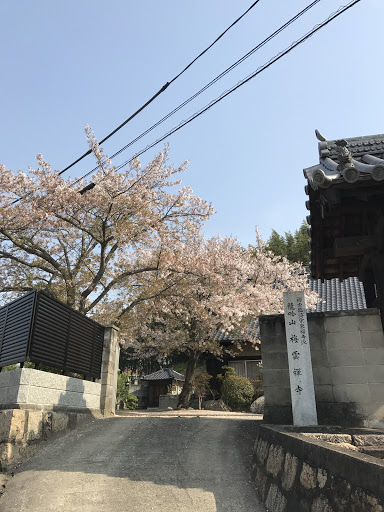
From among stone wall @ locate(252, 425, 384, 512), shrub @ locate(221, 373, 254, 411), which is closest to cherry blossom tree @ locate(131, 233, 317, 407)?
shrub @ locate(221, 373, 254, 411)

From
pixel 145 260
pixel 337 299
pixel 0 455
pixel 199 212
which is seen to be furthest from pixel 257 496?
pixel 337 299

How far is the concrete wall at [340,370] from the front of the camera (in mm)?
6871

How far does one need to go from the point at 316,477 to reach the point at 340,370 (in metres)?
4.11

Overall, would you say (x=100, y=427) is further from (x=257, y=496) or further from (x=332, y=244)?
(x=332, y=244)

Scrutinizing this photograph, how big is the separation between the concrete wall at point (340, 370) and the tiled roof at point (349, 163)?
3.07m

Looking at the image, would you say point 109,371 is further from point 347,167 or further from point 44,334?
point 347,167

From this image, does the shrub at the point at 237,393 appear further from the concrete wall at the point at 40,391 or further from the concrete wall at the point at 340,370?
the concrete wall at the point at 340,370

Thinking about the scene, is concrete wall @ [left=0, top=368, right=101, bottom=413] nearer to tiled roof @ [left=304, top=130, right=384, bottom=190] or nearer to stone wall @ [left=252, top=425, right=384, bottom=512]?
stone wall @ [left=252, top=425, right=384, bottom=512]

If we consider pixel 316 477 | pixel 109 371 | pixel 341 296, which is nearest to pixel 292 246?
pixel 341 296

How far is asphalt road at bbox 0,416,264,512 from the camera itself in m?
4.81

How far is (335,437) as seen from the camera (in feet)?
14.9

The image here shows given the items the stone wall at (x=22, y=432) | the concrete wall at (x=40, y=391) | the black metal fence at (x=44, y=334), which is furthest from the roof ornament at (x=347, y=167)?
the stone wall at (x=22, y=432)

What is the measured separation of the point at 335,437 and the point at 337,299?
17.4 metres

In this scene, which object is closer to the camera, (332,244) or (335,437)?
(335,437)
